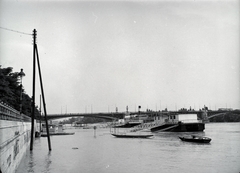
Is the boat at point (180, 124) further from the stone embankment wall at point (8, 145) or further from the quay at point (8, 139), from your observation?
the stone embankment wall at point (8, 145)

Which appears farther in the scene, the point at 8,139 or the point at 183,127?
the point at 183,127

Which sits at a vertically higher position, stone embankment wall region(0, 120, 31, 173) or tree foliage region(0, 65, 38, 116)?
tree foliage region(0, 65, 38, 116)

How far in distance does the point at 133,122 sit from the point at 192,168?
136 m

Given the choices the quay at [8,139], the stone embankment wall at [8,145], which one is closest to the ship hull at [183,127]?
the quay at [8,139]

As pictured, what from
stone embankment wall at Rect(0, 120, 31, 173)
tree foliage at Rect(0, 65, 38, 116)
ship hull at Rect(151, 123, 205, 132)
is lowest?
ship hull at Rect(151, 123, 205, 132)

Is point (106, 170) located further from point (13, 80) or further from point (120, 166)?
point (13, 80)

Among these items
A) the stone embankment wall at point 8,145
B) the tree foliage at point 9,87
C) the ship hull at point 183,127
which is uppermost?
the tree foliage at point 9,87

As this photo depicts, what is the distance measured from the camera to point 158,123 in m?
99.2

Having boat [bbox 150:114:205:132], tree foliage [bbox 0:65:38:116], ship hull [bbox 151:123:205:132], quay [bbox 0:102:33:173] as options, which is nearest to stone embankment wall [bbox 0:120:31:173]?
quay [bbox 0:102:33:173]

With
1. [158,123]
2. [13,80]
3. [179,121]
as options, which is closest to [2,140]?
[13,80]

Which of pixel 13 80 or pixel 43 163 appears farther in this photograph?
pixel 13 80

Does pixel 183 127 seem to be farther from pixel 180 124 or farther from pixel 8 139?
pixel 8 139

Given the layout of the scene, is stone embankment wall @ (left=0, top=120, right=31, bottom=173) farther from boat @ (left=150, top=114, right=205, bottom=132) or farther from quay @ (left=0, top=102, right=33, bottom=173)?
boat @ (left=150, top=114, right=205, bottom=132)

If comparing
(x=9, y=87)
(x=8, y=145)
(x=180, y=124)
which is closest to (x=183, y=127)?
(x=180, y=124)
